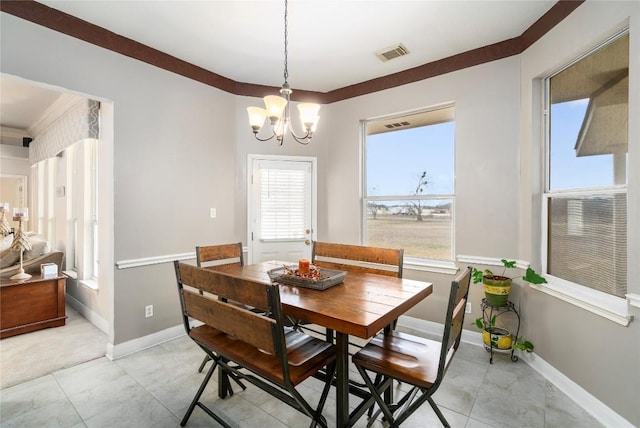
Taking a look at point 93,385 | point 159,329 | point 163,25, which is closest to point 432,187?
point 163,25

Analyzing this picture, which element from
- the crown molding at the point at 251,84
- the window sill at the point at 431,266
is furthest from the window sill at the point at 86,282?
the window sill at the point at 431,266

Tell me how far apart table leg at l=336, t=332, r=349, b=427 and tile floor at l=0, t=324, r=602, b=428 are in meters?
0.39

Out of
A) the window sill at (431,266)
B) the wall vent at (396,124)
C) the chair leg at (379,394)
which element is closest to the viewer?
the chair leg at (379,394)

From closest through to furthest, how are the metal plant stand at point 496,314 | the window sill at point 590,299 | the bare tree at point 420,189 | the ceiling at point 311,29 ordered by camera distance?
the window sill at point 590,299 → the ceiling at point 311,29 → the metal plant stand at point 496,314 → the bare tree at point 420,189

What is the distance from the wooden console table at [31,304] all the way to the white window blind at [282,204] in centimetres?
235

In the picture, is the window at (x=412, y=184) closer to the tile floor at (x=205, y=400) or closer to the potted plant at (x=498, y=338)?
the potted plant at (x=498, y=338)

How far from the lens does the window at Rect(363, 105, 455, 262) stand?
3123 mm

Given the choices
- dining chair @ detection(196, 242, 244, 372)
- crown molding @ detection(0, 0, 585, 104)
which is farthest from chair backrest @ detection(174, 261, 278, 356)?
crown molding @ detection(0, 0, 585, 104)

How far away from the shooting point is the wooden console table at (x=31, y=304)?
3.03 meters

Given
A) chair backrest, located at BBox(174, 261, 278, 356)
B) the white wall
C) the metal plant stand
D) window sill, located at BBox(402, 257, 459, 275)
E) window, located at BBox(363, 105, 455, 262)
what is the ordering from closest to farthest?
chair backrest, located at BBox(174, 261, 278, 356) → the white wall → the metal plant stand → window sill, located at BBox(402, 257, 459, 275) → window, located at BBox(363, 105, 455, 262)

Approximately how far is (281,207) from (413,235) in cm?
161

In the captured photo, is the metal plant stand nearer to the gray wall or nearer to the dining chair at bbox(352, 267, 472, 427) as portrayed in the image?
the gray wall

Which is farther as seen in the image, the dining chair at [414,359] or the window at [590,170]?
the window at [590,170]

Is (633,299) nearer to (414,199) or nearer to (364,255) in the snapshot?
(364,255)
